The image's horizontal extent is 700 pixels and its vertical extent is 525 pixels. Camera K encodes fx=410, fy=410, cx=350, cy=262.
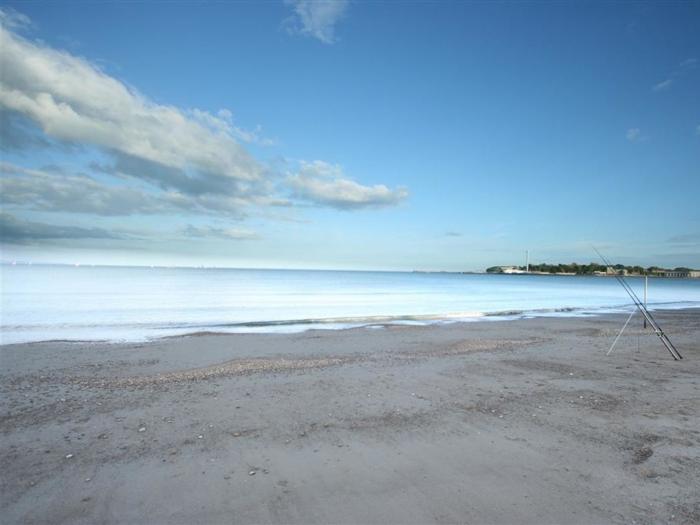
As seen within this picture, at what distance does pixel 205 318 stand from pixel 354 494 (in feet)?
59.9

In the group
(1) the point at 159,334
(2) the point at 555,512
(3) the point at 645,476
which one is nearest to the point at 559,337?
(3) the point at 645,476

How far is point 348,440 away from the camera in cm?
529

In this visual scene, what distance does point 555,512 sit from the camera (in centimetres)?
373

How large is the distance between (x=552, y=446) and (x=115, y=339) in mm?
13524

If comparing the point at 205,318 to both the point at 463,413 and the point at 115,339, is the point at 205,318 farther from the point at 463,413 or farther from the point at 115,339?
the point at 463,413

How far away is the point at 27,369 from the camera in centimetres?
909

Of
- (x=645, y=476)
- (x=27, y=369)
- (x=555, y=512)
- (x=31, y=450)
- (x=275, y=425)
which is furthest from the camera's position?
(x=27, y=369)

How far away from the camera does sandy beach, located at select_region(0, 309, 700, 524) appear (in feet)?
12.5

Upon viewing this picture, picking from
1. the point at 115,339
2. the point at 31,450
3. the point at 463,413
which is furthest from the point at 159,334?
the point at 463,413

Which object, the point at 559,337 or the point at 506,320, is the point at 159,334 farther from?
the point at 506,320

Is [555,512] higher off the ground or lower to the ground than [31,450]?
lower

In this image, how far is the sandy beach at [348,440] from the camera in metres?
3.82

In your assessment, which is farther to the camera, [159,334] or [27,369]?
[159,334]

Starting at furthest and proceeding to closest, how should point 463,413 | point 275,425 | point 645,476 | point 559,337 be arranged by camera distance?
point 559,337, point 463,413, point 275,425, point 645,476
